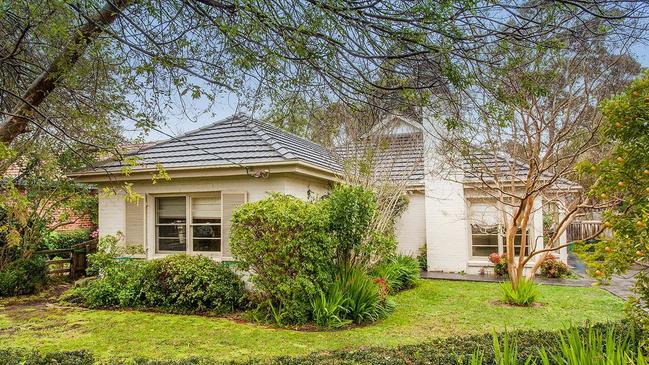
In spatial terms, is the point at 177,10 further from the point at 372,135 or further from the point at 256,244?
the point at 372,135

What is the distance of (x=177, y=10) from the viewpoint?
4488 millimetres

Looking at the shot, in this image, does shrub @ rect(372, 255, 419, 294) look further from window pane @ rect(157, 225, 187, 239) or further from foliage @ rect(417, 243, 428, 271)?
window pane @ rect(157, 225, 187, 239)

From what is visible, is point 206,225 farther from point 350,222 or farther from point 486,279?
point 486,279

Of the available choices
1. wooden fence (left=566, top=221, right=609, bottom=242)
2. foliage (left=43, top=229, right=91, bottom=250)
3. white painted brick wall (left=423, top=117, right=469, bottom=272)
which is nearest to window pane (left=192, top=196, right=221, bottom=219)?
white painted brick wall (left=423, top=117, right=469, bottom=272)

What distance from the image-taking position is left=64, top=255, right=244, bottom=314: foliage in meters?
8.98

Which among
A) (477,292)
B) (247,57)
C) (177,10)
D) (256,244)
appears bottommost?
(477,292)

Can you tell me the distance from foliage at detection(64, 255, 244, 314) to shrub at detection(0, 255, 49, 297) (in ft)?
5.98

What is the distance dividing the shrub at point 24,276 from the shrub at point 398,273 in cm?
880

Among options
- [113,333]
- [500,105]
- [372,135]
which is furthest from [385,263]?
[500,105]

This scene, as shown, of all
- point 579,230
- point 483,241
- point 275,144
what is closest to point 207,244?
point 275,144

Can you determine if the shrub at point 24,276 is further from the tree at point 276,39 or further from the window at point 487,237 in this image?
the window at point 487,237

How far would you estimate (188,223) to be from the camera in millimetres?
10680

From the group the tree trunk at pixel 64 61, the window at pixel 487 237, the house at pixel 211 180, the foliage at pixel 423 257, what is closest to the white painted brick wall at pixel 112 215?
the house at pixel 211 180

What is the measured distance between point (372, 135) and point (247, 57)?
24.3ft
